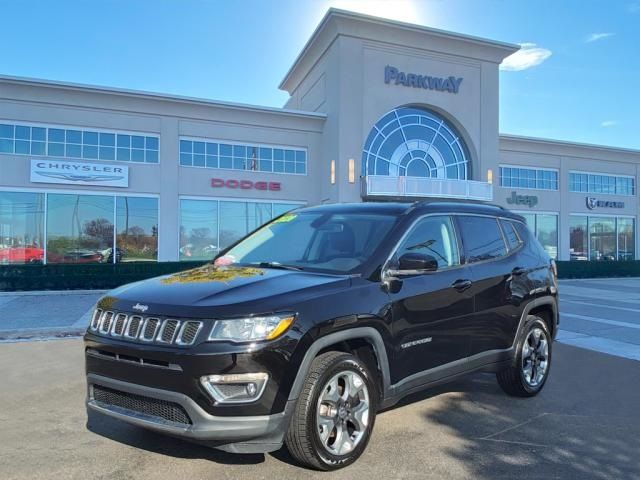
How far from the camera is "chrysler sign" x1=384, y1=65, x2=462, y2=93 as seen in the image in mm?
26438

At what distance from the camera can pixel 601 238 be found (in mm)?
33969

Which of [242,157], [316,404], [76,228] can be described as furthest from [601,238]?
[316,404]

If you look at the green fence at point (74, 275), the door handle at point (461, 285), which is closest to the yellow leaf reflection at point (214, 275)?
the door handle at point (461, 285)

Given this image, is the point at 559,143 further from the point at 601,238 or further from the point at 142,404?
the point at 142,404

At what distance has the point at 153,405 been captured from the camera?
127 inches

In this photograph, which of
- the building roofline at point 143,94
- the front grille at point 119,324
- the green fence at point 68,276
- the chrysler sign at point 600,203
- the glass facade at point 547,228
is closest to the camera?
the front grille at point 119,324

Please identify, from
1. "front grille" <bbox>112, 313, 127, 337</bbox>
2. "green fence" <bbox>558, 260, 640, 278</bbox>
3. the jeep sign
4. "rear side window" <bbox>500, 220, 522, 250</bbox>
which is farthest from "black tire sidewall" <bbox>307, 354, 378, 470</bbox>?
the jeep sign

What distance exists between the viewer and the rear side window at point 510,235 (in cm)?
545

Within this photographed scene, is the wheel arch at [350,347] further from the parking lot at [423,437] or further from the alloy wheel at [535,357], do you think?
the alloy wheel at [535,357]

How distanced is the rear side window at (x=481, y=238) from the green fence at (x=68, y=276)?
14.2 metres

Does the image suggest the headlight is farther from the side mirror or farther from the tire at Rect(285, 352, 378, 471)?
the side mirror

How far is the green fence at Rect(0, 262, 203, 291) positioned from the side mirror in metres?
14.8

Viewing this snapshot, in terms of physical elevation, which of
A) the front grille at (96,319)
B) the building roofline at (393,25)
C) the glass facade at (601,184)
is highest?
the building roofline at (393,25)

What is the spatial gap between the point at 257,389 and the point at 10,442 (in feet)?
7.65
